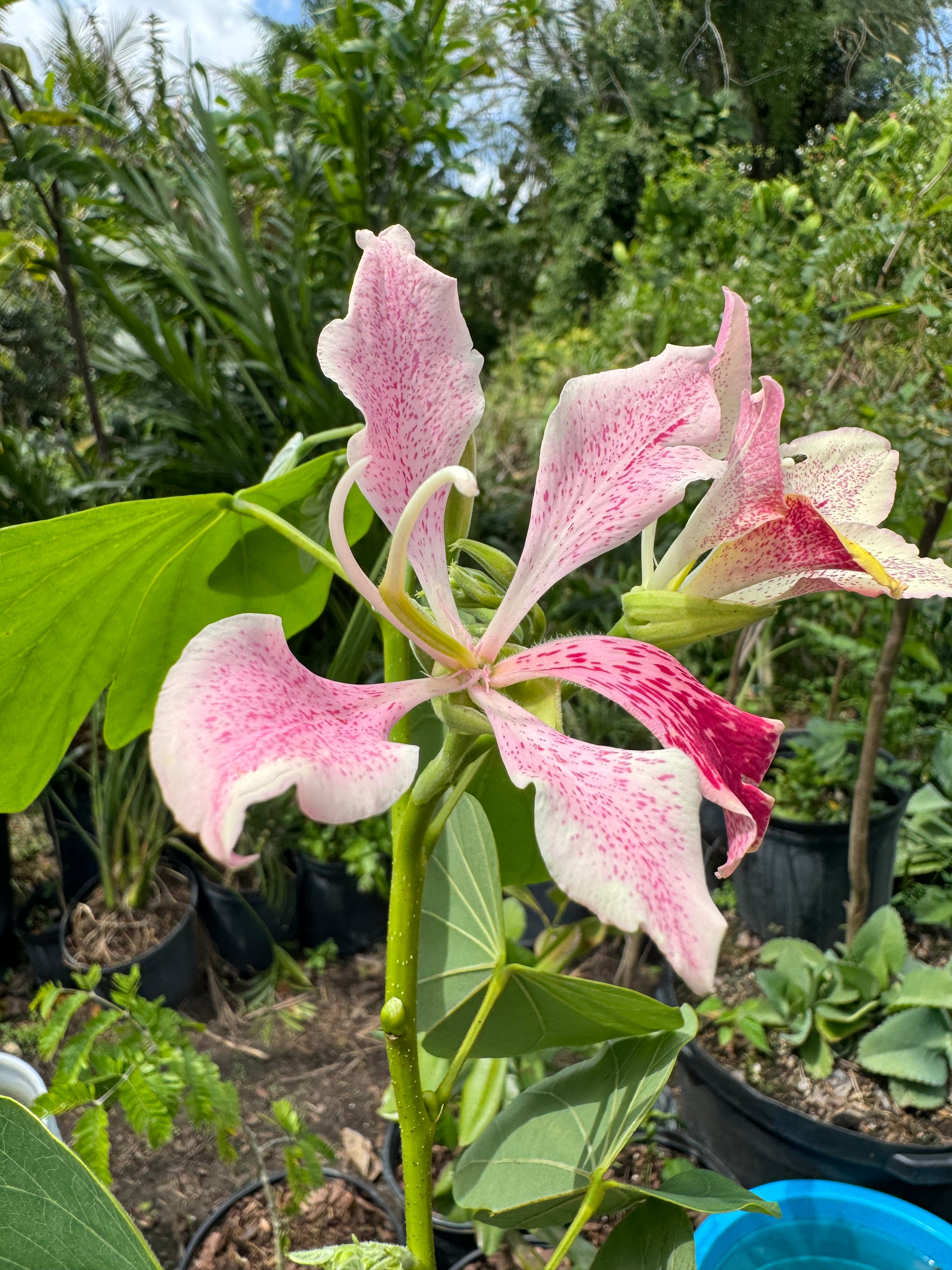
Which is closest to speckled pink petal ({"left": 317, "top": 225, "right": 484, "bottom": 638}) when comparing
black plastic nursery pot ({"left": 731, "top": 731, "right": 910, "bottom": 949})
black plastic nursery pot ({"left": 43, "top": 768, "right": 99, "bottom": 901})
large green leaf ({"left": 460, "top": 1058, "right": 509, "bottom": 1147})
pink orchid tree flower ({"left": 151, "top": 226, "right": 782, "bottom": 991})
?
pink orchid tree flower ({"left": 151, "top": 226, "right": 782, "bottom": 991})

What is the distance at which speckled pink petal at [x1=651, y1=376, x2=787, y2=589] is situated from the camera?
1.19 ft

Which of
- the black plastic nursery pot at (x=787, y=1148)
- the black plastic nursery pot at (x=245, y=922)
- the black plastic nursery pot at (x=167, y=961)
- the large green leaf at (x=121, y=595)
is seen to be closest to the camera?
the large green leaf at (x=121, y=595)

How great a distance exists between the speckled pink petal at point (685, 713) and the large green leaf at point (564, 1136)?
0.76 feet

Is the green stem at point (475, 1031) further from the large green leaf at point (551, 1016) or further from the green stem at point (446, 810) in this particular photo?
the green stem at point (446, 810)

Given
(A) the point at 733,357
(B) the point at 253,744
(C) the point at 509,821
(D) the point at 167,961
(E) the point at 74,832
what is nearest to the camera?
(B) the point at 253,744

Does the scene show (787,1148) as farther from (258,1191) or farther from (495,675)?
(495,675)

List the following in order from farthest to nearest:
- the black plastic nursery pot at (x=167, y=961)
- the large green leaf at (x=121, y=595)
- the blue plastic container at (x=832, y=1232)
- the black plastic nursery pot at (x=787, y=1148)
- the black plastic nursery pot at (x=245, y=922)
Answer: the black plastic nursery pot at (x=245, y=922) < the black plastic nursery pot at (x=167, y=961) < the black plastic nursery pot at (x=787, y=1148) < the blue plastic container at (x=832, y=1232) < the large green leaf at (x=121, y=595)

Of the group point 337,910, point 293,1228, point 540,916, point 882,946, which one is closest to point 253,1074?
point 337,910

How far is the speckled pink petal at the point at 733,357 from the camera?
39 cm

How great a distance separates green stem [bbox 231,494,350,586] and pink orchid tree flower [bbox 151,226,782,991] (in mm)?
34

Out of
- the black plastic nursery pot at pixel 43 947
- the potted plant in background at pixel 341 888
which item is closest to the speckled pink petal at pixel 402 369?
the potted plant in background at pixel 341 888

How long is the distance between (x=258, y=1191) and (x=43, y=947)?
112 centimetres

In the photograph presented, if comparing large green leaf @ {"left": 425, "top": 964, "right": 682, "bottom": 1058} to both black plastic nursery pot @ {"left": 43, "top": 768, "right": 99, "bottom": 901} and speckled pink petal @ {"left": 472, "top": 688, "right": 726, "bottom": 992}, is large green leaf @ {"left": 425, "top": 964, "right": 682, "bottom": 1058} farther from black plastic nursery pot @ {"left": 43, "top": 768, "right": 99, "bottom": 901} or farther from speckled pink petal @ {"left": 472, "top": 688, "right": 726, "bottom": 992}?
Result: black plastic nursery pot @ {"left": 43, "top": 768, "right": 99, "bottom": 901}

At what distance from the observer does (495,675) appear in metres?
0.37
